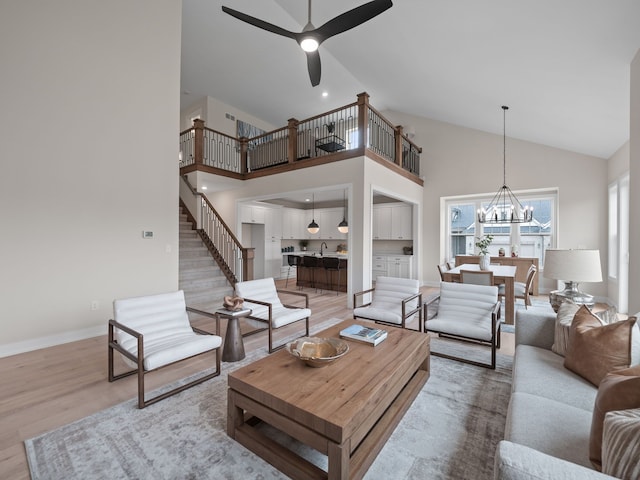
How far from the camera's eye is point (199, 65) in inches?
277

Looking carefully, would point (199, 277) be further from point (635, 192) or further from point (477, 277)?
point (635, 192)

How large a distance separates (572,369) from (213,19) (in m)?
7.36

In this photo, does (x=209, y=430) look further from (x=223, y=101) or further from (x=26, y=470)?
(x=223, y=101)

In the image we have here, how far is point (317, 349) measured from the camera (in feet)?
7.17

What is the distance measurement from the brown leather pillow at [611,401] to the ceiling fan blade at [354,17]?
2973 mm

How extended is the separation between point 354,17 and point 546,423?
3337mm

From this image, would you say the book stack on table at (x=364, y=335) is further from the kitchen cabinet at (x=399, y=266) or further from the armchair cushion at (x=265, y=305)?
the kitchen cabinet at (x=399, y=266)

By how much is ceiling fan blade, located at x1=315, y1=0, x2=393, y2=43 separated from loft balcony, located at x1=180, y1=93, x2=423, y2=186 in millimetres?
2583

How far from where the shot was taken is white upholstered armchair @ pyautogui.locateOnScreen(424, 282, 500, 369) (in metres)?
3.00

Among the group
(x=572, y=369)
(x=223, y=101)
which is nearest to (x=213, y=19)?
(x=223, y=101)

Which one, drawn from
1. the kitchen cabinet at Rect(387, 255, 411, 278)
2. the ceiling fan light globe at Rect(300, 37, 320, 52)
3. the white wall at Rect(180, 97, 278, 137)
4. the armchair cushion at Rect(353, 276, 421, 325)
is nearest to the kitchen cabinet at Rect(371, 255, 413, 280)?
the kitchen cabinet at Rect(387, 255, 411, 278)

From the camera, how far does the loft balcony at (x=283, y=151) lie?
6.24 metres

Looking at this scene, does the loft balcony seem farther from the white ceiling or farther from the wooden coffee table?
the wooden coffee table

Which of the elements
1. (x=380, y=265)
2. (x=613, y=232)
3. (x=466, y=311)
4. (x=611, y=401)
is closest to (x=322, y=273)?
(x=380, y=265)
